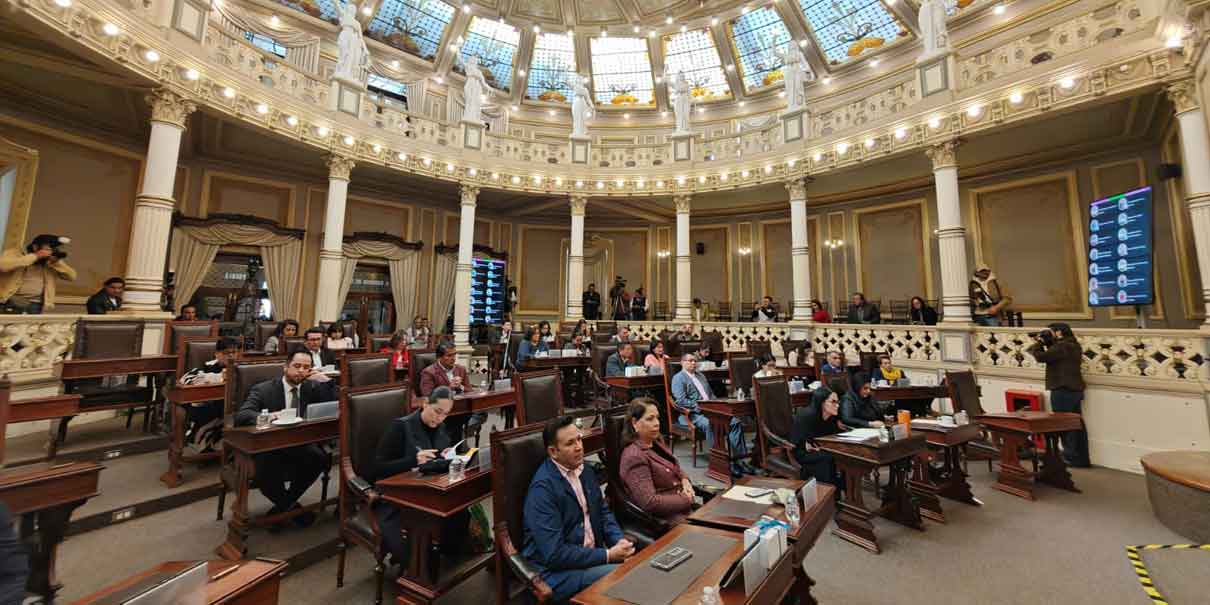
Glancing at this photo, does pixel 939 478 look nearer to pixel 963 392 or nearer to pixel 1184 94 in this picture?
pixel 963 392

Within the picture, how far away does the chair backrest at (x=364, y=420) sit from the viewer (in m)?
2.79

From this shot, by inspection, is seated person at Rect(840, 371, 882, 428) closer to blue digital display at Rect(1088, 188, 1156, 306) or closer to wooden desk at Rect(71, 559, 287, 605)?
wooden desk at Rect(71, 559, 287, 605)

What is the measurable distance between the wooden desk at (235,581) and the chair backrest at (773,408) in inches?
140

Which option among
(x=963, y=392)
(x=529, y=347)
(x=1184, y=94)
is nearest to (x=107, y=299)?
(x=529, y=347)

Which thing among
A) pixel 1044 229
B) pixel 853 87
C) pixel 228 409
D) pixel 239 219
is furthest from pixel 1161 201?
pixel 239 219

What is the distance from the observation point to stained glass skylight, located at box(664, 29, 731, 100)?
13.5m

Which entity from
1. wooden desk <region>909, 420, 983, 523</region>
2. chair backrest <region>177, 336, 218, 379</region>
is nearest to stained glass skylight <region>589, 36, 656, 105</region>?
chair backrest <region>177, 336, 218, 379</region>

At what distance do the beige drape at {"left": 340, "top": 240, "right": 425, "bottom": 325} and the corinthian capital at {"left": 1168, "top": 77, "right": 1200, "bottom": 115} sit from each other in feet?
45.9

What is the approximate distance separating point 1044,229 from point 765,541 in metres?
11.3

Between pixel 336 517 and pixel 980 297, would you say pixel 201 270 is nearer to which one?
pixel 336 517

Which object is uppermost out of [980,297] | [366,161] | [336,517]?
[366,161]

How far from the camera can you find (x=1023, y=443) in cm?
455

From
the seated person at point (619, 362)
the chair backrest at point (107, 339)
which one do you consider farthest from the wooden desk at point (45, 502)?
the seated person at point (619, 362)

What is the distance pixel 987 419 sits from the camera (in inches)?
181
